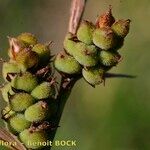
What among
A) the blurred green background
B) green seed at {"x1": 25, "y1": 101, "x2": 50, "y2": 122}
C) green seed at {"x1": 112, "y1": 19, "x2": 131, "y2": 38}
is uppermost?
Result: green seed at {"x1": 112, "y1": 19, "x2": 131, "y2": 38}

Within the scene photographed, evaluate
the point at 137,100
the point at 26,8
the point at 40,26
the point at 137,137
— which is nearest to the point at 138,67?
the point at 137,100

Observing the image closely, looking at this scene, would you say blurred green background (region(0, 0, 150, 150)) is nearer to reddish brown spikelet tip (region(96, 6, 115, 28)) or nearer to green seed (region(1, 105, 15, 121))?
reddish brown spikelet tip (region(96, 6, 115, 28))

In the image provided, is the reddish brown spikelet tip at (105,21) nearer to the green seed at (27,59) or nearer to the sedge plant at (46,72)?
the sedge plant at (46,72)

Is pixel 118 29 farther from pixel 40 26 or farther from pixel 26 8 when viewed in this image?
pixel 40 26

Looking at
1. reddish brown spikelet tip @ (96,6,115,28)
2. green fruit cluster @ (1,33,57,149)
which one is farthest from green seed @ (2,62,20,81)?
reddish brown spikelet tip @ (96,6,115,28)

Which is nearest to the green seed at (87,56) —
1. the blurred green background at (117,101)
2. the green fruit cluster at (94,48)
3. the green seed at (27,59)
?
the green fruit cluster at (94,48)

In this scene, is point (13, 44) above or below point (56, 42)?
above

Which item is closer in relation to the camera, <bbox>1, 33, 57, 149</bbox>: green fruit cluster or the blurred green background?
<bbox>1, 33, 57, 149</bbox>: green fruit cluster
